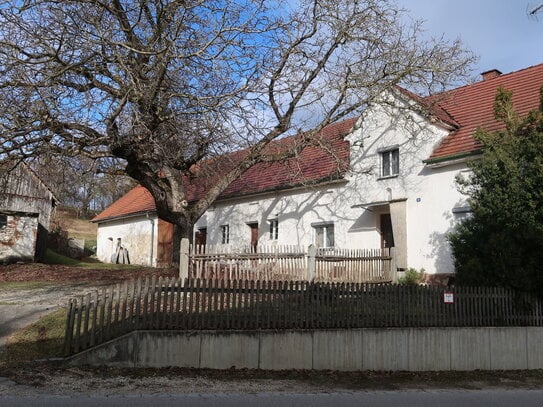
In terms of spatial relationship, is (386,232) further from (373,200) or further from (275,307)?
(275,307)

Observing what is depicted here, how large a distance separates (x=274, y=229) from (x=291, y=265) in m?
7.06

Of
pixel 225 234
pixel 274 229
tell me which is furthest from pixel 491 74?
pixel 225 234

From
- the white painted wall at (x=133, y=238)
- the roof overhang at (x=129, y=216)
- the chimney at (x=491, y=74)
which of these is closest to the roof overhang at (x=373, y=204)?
the chimney at (x=491, y=74)

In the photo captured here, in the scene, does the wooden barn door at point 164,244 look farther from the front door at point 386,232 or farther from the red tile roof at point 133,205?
the front door at point 386,232

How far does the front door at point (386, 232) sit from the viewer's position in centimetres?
1814

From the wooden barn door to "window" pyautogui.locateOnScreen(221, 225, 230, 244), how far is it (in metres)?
4.02

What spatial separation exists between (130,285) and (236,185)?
16.0 meters

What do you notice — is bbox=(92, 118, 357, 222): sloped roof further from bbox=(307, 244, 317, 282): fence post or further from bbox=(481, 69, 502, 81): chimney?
bbox=(481, 69, 502, 81): chimney

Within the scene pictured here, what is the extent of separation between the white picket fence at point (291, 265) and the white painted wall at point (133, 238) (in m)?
14.3

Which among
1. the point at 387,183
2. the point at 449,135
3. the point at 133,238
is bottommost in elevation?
the point at 133,238

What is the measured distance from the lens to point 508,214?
10.8 meters

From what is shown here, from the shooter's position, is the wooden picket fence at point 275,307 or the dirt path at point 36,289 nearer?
the wooden picket fence at point 275,307

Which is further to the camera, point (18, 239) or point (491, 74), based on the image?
point (18, 239)

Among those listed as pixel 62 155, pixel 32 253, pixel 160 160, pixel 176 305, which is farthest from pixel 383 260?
pixel 32 253
